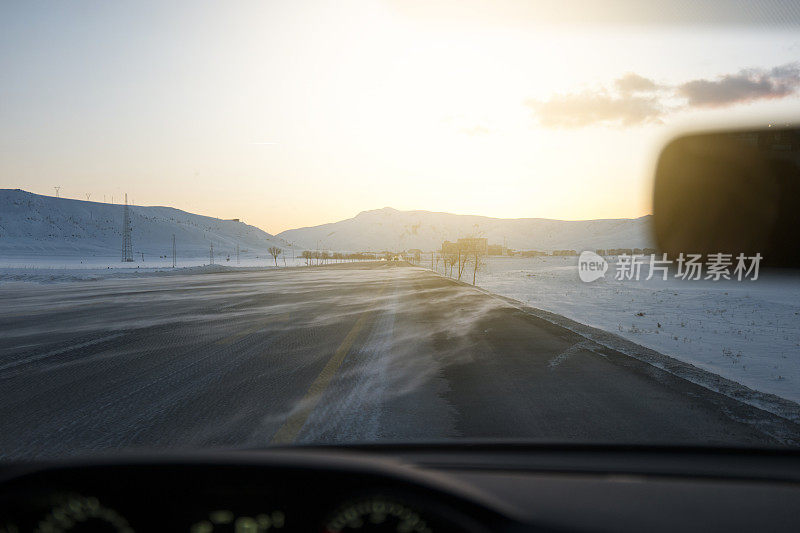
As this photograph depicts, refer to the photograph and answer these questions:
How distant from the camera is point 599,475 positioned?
1.79 meters

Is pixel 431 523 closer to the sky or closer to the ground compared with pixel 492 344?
closer to the sky

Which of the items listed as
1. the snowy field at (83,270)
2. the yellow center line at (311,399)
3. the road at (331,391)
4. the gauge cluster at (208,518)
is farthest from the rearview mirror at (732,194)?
the snowy field at (83,270)

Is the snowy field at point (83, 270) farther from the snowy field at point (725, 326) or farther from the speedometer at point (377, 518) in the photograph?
the speedometer at point (377, 518)

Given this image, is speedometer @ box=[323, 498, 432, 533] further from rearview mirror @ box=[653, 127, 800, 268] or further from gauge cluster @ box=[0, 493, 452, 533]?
rearview mirror @ box=[653, 127, 800, 268]

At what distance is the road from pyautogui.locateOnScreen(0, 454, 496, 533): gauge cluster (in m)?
1.51

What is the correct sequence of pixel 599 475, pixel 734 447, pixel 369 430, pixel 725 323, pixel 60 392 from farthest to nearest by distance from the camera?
pixel 725 323
pixel 60 392
pixel 369 430
pixel 734 447
pixel 599 475

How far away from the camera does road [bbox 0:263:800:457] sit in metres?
4.18

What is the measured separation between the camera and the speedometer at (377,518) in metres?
1.09

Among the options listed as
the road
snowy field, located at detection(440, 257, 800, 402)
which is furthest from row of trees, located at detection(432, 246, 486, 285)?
the road

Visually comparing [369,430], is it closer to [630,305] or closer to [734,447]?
[734,447]

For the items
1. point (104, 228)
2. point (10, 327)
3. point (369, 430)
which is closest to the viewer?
point (369, 430)

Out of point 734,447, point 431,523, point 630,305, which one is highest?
point 431,523

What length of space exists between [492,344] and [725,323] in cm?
1066

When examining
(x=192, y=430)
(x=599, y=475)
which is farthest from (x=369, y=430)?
(x=599, y=475)
